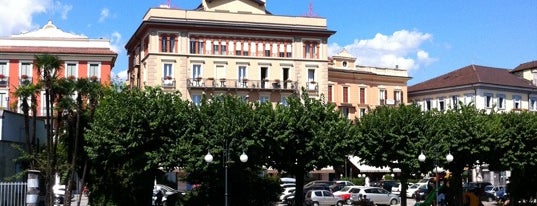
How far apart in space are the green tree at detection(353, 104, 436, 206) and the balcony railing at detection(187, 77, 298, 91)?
1029 inches

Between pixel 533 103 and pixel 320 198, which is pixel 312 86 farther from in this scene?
pixel 533 103

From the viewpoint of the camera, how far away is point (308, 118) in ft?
128

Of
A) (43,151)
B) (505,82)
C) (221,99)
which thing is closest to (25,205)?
(43,151)

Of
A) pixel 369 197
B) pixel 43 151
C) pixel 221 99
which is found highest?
pixel 221 99

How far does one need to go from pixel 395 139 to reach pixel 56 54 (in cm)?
3720

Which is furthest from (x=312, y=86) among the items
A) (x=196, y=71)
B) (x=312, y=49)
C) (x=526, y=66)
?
(x=526, y=66)

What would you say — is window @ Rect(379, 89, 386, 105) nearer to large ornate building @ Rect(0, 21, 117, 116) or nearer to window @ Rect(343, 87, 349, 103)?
window @ Rect(343, 87, 349, 103)

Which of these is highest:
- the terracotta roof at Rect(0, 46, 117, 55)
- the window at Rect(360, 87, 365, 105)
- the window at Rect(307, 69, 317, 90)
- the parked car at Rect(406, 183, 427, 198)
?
the terracotta roof at Rect(0, 46, 117, 55)

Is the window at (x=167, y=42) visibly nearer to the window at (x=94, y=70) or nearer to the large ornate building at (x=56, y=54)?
the large ornate building at (x=56, y=54)

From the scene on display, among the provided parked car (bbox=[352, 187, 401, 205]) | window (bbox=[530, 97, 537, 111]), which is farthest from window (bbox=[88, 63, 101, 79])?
window (bbox=[530, 97, 537, 111])

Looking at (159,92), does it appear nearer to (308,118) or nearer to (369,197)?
(308,118)

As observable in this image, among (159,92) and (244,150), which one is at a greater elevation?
(159,92)

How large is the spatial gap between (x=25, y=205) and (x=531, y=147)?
29246mm

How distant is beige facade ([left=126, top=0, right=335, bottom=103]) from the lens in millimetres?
65750
